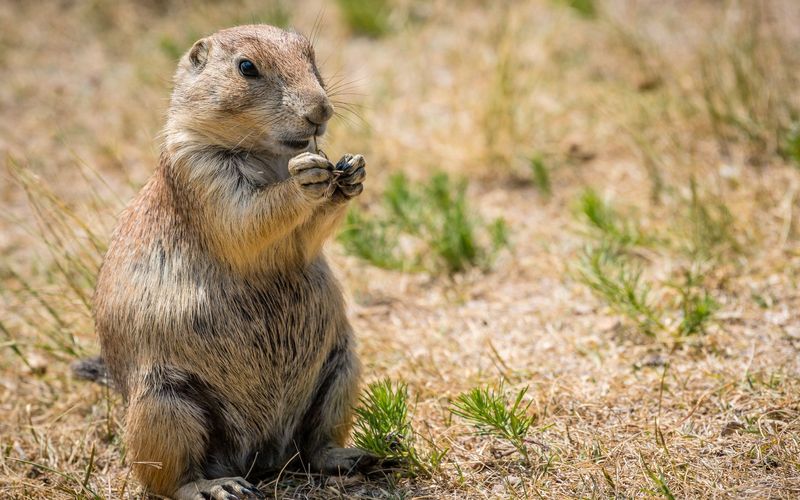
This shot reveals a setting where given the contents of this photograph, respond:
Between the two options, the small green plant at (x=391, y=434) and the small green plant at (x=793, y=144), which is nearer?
the small green plant at (x=391, y=434)

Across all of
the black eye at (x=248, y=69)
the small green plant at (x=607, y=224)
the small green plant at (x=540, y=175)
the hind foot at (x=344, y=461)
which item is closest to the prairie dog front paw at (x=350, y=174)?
the black eye at (x=248, y=69)

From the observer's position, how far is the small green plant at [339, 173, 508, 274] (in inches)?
211

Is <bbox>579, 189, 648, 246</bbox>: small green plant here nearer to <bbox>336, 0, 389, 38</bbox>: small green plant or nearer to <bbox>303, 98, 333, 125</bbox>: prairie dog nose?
<bbox>303, 98, 333, 125</bbox>: prairie dog nose

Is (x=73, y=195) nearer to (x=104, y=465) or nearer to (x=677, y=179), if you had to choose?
Answer: (x=104, y=465)

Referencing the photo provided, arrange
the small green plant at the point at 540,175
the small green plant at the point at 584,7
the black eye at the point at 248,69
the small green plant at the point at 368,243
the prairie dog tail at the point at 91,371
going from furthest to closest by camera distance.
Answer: the small green plant at the point at 584,7 < the small green plant at the point at 540,175 < the small green plant at the point at 368,243 < the prairie dog tail at the point at 91,371 < the black eye at the point at 248,69

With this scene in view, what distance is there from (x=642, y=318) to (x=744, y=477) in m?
1.37

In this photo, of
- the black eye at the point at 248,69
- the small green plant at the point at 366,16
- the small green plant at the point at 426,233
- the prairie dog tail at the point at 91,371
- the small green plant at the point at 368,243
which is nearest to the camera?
the black eye at the point at 248,69

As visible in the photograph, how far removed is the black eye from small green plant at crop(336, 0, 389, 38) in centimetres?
546

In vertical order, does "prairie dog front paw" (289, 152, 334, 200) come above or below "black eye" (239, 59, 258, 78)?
below

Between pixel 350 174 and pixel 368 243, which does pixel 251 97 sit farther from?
pixel 368 243

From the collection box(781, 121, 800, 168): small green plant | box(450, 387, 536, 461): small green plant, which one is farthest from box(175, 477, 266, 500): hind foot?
box(781, 121, 800, 168): small green plant

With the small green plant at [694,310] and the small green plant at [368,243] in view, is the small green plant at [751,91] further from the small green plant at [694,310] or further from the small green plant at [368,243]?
the small green plant at [368,243]

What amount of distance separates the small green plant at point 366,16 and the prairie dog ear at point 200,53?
5.28m

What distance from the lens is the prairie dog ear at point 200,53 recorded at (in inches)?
145
